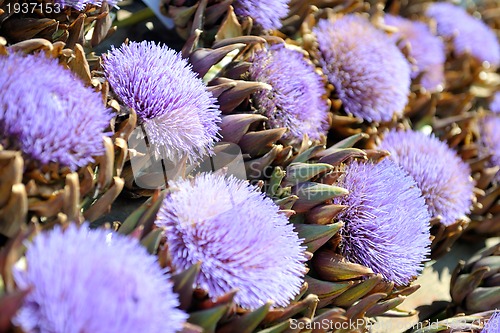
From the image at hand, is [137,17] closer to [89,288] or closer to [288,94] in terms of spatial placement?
[288,94]

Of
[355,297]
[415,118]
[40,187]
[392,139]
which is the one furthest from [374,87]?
[40,187]

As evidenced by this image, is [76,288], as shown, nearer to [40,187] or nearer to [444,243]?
[40,187]

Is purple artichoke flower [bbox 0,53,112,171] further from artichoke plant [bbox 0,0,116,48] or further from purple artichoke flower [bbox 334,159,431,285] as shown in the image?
purple artichoke flower [bbox 334,159,431,285]

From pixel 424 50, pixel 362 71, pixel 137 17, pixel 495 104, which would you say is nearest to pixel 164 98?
pixel 137 17

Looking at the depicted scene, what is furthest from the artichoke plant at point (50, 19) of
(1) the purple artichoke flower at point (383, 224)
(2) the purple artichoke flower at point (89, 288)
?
(1) the purple artichoke flower at point (383, 224)

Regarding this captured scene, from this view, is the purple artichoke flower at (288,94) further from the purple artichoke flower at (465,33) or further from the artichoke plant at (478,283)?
the purple artichoke flower at (465,33)

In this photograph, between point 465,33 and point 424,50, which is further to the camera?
point 465,33

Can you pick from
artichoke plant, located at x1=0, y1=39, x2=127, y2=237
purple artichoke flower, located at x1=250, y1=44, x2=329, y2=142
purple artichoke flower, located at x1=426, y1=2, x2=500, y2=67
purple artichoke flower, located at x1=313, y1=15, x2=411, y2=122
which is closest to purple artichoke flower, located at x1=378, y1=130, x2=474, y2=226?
purple artichoke flower, located at x1=313, y1=15, x2=411, y2=122
